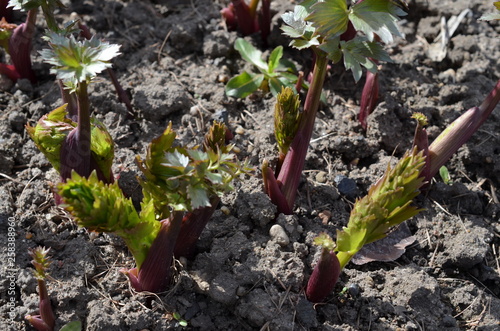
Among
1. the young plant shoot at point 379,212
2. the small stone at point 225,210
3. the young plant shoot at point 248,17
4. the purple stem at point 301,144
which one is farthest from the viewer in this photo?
the young plant shoot at point 248,17

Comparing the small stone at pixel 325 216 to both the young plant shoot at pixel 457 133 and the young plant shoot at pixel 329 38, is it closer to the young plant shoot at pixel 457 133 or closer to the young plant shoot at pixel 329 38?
the young plant shoot at pixel 329 38

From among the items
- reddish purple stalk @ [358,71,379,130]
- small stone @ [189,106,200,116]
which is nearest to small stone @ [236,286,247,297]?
small stone @ [189,106,200,116]

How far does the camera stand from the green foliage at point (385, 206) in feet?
6.07

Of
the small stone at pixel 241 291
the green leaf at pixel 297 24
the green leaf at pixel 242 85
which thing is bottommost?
the small stone at pixel 241 291

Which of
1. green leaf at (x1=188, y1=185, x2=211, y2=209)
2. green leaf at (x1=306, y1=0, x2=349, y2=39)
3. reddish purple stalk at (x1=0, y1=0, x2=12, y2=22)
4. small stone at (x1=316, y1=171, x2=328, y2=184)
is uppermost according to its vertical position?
green leaf at (x1=306, y1=0, x2=349, y2=39)

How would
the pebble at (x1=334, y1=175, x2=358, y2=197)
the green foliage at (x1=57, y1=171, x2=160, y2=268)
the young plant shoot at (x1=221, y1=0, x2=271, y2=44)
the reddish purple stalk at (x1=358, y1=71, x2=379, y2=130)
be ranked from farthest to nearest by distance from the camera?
the young plant shoot at (x1=221, y1=0, x2=271, y2=44)
the reddish purple stalk at (x1=358, y1=71, x2=379, y2=130)
the pebble at (x1=334, y1=175, x2=358, y2=197)
the green foliage at (x1=57, y1=171, x2=160, y2=268)

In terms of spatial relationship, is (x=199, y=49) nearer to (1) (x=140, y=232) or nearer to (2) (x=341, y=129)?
(2) (x=341, y=129)

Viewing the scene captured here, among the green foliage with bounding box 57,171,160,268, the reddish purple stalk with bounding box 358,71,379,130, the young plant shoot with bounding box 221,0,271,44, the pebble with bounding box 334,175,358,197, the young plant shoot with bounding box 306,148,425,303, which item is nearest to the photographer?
the green foliage with bounding box 57,171,160,268

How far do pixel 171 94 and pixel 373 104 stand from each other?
1.02 m

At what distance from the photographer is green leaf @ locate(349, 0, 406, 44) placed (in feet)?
6.49

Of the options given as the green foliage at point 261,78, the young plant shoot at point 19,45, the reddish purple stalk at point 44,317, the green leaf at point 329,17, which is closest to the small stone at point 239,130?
the green foliage at point 261,78

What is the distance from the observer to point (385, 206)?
1865mm

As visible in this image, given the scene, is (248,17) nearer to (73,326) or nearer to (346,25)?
(346,25)

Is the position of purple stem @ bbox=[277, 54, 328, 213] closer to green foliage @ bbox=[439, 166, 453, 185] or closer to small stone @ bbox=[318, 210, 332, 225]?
small stone @ bbox=[318, 210, 332, 225]
